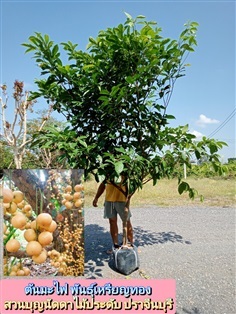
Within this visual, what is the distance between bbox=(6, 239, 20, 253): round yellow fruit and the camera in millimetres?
2125

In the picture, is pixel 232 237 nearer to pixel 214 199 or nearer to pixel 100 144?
pixel 100 144

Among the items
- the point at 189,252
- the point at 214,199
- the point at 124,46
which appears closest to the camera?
the point at 124,46

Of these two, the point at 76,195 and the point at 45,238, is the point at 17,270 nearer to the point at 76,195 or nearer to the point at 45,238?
the point at 45,238

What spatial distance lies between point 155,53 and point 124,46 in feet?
1.07

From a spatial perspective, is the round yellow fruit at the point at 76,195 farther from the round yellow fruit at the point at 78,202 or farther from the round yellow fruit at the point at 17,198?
the round yellow fruit at the point at 17,198

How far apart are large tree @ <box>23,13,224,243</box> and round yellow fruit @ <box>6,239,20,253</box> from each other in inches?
32.9

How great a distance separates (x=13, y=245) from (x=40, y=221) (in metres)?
0.27

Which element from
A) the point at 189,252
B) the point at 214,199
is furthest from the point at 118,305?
the point at 214,199

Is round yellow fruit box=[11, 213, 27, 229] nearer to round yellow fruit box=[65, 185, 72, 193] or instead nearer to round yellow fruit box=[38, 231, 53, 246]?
round yellow fruit box=[38, 231, 53, 246]

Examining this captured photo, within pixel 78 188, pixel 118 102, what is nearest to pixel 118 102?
pixel 118 102

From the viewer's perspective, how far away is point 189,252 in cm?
415

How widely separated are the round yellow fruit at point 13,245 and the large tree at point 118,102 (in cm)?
84

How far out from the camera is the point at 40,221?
2.14 m

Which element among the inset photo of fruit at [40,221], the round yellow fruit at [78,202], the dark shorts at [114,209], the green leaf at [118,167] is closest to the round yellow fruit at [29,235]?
the inset photo of fruit at [40,221]
